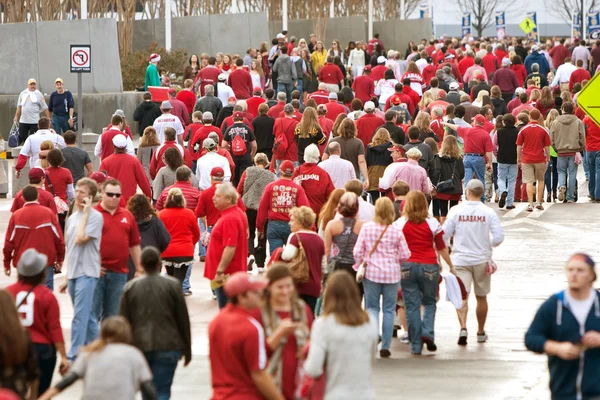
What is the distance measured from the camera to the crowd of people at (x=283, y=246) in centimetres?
770

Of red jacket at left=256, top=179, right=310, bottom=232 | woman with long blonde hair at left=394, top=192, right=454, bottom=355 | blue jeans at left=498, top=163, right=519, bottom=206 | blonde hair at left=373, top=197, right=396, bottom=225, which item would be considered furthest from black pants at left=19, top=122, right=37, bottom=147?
blonde hair at left=373, top=197, right=396, bottom=225

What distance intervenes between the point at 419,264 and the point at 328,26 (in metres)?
44.5

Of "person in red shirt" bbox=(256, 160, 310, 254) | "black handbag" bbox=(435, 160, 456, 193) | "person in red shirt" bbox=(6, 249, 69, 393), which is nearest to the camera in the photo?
"person in red shirt" bbox=(6, 249, 69, 393)

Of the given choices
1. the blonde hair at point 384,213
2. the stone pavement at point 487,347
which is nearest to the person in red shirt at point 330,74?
the stone pavement at point 487,347

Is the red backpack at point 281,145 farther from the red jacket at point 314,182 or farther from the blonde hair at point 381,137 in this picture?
the red jacket at point 314,182

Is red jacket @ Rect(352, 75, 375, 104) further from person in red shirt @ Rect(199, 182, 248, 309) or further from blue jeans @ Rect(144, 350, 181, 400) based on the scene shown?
blue jeans @ Rect(144, 350, 181, 400)

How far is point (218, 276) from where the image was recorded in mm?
12078

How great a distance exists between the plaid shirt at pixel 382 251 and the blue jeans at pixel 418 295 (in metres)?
0.45

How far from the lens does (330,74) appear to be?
1321 inches

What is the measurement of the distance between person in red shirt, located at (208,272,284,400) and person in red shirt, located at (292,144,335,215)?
8.70 meters

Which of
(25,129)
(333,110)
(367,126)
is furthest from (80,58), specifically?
(25,129)

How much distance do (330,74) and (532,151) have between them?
11.6 m

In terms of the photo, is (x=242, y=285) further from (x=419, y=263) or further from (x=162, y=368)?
(x=419, y=263)

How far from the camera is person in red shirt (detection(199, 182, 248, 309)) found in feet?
39.4
